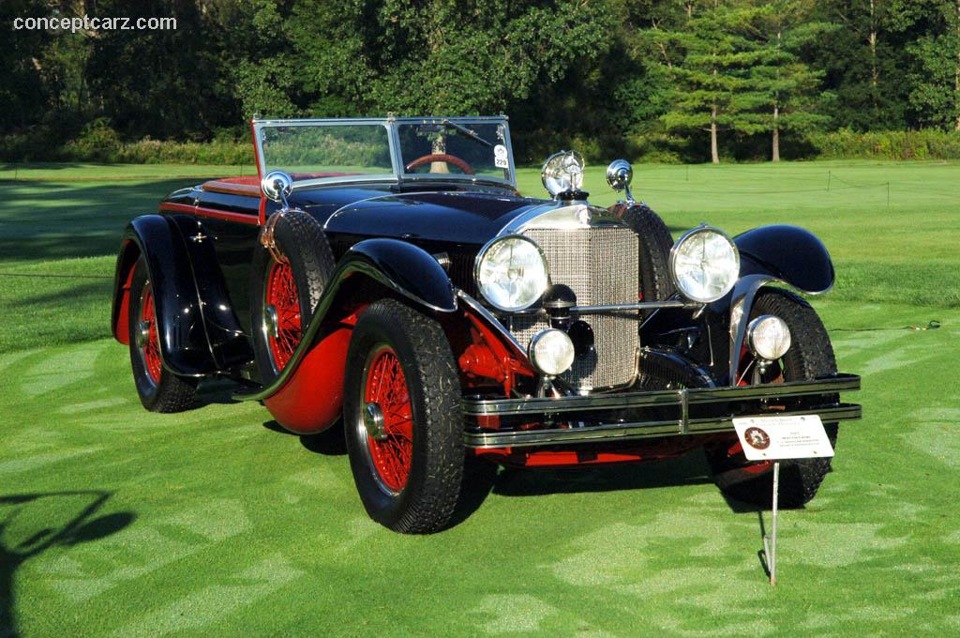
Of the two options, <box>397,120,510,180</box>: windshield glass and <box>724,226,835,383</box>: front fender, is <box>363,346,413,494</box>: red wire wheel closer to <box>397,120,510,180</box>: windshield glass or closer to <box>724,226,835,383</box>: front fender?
<box>724,226,835,383</box>: front fender

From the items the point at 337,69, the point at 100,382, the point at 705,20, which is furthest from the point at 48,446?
the point at 705,20

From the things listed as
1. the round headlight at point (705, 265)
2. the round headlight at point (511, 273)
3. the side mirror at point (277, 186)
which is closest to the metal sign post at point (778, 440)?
the round headlight at point (705, 265)

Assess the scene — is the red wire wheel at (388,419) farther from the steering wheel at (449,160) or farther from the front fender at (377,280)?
the steering wheel at (449,160)

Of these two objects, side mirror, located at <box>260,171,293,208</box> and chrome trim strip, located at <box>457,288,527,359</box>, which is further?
side mirror, located at <box>260,171,293,208</box>

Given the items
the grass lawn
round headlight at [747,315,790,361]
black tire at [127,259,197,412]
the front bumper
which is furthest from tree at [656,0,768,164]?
the front bumper

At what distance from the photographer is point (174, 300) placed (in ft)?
22.1

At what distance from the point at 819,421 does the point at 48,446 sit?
401 cm

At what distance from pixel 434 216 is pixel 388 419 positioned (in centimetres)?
104

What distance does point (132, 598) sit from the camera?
4.02 m

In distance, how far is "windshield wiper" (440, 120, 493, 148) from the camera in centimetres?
667

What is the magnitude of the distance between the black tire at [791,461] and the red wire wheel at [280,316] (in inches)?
86.4

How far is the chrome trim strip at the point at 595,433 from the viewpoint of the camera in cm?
425

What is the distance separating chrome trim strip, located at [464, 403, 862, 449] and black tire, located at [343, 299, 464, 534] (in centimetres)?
14

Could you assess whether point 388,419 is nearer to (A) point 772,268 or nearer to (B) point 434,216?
(B) point 434,216
